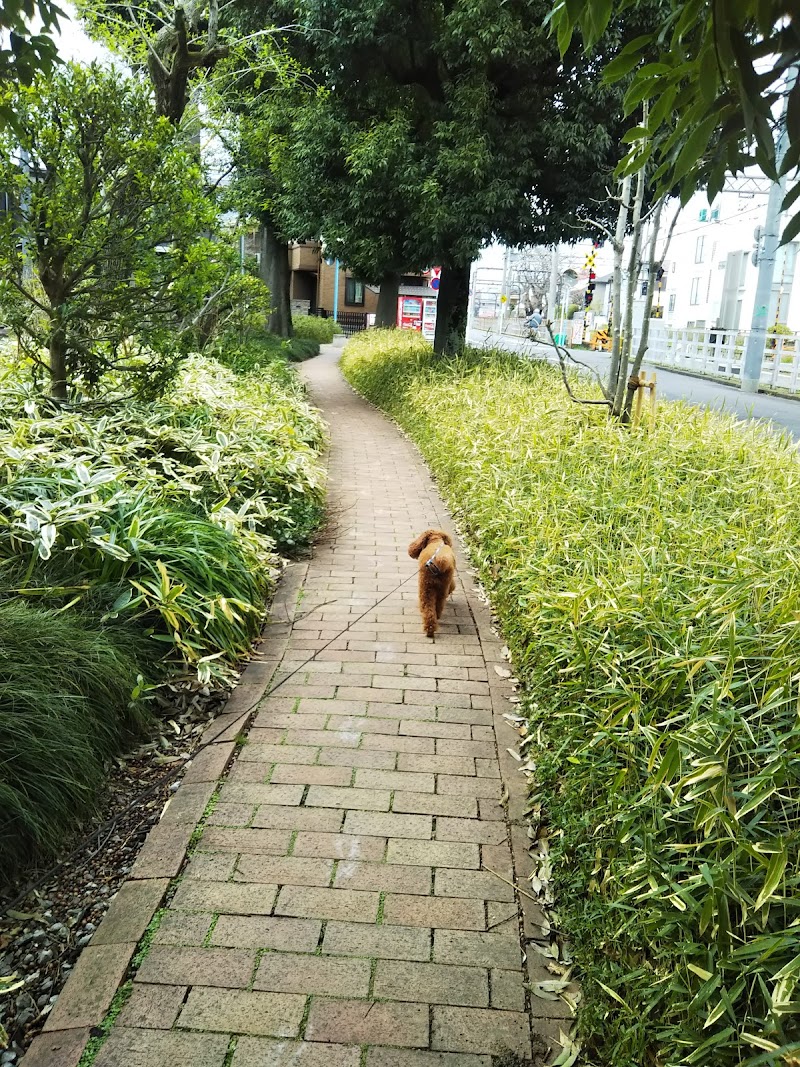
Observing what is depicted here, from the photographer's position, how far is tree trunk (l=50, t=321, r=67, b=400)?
6.20 m

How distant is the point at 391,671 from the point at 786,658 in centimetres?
226

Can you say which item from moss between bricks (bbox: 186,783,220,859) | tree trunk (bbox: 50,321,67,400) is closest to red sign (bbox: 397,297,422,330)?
tree trunk (bbox: 50,321,67,400)

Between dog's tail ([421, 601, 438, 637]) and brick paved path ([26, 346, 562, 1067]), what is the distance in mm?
189

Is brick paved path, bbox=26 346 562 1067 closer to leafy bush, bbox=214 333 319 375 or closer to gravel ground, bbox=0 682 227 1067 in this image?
gravel ground, bbox=0 682 227 1067

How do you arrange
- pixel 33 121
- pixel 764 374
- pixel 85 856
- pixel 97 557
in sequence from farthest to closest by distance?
1. pixel 764 374
2. pixel 33 121
3. pixel 97 557
4. pixel 85 856

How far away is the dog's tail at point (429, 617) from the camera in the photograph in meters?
5.05

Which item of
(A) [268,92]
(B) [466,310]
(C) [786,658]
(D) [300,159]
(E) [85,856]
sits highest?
(A) [268,92]

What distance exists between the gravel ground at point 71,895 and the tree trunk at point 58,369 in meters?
3.44

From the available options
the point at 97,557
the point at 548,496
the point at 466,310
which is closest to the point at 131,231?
the point at 97,557

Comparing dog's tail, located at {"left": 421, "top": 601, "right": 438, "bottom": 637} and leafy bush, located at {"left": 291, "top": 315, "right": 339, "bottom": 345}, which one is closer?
dog's tail, located at {"left": 421, "top": 601, "right": 438, "bottom": 637}

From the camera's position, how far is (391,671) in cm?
460

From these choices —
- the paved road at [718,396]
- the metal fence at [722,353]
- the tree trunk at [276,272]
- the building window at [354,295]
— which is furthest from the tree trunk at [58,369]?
the building window at [354,295]

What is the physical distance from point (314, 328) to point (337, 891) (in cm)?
3326

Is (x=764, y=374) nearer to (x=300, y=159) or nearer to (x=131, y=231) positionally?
(x=300, y=159)
